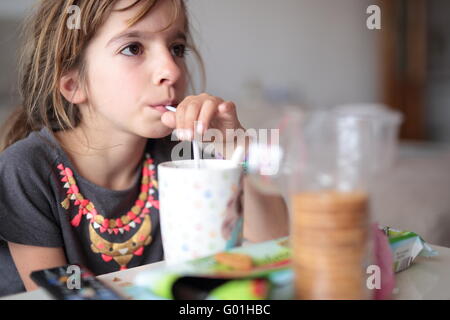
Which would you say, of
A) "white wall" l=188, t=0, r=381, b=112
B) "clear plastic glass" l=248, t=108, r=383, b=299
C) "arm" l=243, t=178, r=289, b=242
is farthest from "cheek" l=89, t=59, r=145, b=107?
"white wall" l=188, t=0, r=381, b=112

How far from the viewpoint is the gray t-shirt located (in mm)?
705

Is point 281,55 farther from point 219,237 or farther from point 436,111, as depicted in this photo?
point 219,237

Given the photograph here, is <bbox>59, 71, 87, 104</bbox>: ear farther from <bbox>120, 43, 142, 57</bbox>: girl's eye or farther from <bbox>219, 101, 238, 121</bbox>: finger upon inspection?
<bbox>219, 101, 238, 121</bbox>: finger

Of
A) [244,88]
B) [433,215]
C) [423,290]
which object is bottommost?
[433,215]

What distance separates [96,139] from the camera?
88 centimetres

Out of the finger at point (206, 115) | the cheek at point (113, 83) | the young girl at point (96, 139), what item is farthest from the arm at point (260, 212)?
the cheek at point (113, 83)

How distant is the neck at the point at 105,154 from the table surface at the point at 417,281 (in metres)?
0.38

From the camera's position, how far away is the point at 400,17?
4.44 metres

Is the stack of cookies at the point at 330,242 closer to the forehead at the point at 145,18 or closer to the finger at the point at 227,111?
the finger at the point at 227,111

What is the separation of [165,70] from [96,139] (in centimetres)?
25

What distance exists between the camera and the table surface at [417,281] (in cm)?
43

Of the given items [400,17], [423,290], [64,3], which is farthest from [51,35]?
[400,17]

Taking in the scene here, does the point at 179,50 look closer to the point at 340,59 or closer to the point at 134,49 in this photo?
the point at 134,49

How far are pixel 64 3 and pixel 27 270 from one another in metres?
0.43
